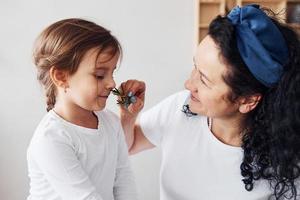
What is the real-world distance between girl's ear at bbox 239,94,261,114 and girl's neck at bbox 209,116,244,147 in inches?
2.6

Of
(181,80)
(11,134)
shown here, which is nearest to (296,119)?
(181,80)

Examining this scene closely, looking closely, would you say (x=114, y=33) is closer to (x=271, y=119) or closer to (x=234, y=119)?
(x=234, y=119)

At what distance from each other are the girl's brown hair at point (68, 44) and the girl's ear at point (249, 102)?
363 millimetres

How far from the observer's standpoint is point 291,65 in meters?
0.98

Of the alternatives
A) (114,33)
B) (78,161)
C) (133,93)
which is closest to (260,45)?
(133,93)

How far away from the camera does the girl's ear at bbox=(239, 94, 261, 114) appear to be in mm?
1031

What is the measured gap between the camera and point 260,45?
3.03ft

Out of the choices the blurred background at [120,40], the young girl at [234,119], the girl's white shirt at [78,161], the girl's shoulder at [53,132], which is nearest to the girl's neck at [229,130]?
the young girl at [234,119]

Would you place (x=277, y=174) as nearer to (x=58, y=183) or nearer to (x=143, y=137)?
(x=143, y=137)

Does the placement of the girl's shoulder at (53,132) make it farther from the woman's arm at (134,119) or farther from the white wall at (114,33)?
the white wall at (114,33)

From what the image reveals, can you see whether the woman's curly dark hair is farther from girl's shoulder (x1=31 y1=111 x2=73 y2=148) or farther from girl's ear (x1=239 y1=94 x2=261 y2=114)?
girl's shoulder (x1=31 y1=111 x2=73 y2=148)

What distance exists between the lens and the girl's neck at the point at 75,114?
100cm

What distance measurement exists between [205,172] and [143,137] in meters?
0.25

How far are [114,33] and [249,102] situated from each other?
2.70 feet
